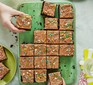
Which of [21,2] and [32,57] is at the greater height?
[21,2]

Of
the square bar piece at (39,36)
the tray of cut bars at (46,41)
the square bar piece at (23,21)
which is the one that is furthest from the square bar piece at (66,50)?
the square bar piece at (23,21)

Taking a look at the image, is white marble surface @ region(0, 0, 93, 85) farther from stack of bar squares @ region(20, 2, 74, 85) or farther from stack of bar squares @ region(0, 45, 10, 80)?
stack of bar squares @ region(0, 45, 10, 80)

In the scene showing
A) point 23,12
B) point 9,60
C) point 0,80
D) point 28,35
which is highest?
point 23,12

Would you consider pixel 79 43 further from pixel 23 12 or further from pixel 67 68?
pixel 23 12

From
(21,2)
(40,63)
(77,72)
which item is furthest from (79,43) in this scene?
(21,2)

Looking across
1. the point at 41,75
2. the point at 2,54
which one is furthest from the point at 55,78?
the point at 2,54

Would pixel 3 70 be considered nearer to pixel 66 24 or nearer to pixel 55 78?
pixel 55 78

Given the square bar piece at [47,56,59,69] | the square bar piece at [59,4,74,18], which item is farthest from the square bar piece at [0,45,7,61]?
the square bar piece at [59,4,74,18]

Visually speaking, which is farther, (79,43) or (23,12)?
(79,43)
